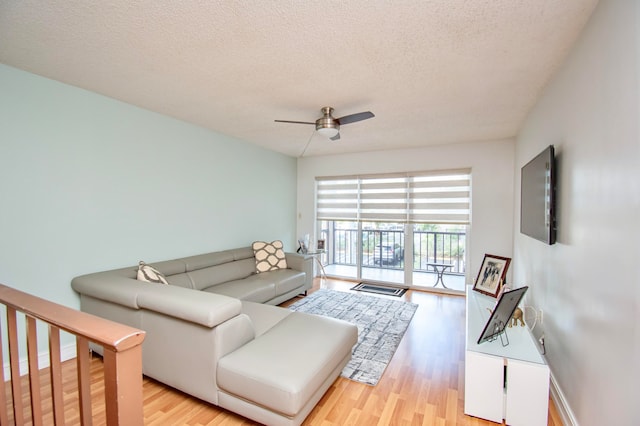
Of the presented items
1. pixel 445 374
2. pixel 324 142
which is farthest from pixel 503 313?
pixel 324 142

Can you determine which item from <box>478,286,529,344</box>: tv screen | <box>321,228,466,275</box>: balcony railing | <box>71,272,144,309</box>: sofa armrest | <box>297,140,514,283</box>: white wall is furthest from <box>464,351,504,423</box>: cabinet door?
<box>321,228,466,275</box>: balcony railing

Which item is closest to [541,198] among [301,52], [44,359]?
[301,52]

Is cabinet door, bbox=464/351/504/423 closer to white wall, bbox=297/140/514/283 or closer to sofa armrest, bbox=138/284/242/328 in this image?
A: sofa armrest, bbox=138/284/242/328

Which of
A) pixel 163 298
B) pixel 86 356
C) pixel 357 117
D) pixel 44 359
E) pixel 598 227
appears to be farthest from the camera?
pixel 357 117

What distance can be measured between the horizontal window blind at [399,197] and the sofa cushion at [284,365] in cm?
308

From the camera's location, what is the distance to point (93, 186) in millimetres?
2613

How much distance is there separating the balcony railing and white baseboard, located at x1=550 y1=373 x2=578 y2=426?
2.75 metres

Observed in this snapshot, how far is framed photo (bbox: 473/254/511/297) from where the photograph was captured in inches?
113

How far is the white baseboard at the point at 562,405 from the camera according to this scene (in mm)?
1714

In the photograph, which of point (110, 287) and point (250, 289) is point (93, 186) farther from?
point (250, 289)

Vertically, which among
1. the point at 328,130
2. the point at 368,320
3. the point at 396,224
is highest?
the point at 328,130

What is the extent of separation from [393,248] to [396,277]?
540 mm

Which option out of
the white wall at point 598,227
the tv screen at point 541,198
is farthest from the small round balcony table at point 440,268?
the white wall at point 598,227

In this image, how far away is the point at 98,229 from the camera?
2646 millimetres
